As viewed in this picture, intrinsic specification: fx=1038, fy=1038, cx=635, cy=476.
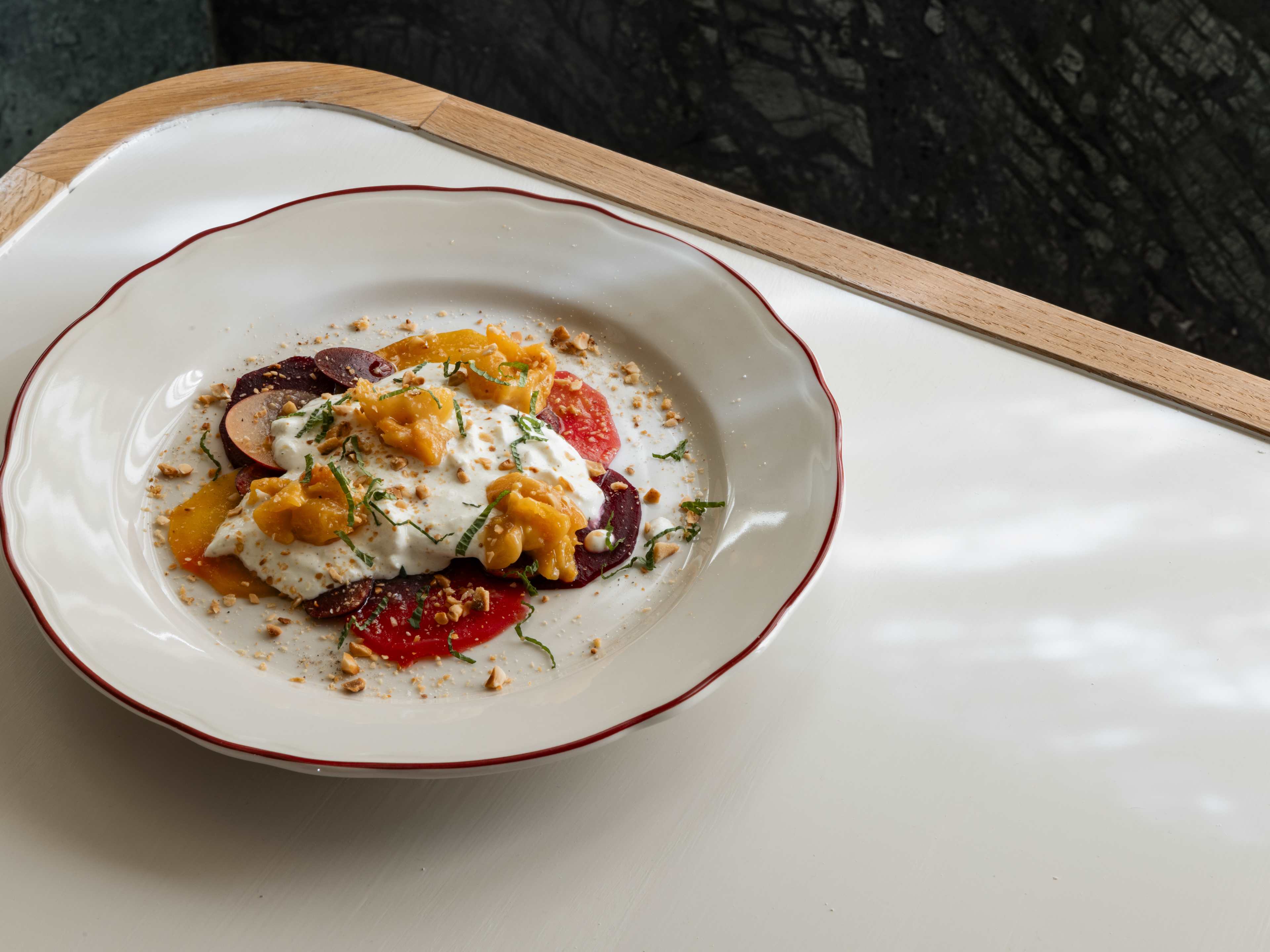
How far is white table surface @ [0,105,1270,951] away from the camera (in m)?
1.10

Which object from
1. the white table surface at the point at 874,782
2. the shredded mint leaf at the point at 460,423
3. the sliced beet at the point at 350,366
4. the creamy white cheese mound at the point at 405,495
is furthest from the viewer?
the sliced beet at the point at 350,366

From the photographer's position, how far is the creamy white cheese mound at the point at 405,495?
1.34 meters

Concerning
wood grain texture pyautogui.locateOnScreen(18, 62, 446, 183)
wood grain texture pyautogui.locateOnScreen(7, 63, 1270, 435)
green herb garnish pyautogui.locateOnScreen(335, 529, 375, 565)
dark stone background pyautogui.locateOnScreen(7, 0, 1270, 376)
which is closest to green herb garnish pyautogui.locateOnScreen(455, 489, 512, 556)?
green herb garnish pyautogui.locateOnScreen(335, 529, 375, 565)

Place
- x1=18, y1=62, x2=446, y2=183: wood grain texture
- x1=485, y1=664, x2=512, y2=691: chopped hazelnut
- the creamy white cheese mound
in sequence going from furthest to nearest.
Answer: x1=18, y1=62, x2=446, y2=183: wood grain texture → the creamy white cheese mound → x1=485, y1=664, x2=512, y2=691: chopped hazelnut

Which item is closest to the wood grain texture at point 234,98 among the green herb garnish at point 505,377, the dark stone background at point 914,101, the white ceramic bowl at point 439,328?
the white ceramic bowl at point 439,328

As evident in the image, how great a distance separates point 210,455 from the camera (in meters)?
1.49

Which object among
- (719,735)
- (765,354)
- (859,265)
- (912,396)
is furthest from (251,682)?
(859,265)

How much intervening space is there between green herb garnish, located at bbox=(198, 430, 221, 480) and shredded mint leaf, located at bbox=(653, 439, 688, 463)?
625 mm

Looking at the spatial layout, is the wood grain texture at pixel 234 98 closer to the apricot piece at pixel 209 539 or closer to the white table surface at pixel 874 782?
the white table surface at pixel 874 782

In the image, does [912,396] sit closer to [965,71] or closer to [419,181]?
[419,181]

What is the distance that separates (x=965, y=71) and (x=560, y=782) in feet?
8.78

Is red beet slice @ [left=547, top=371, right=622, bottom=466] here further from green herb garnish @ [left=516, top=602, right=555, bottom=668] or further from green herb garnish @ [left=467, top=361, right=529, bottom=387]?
green herb garnish @ [left=516, top=602, right=555, bottom=668]

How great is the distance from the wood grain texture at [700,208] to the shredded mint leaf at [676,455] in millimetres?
497

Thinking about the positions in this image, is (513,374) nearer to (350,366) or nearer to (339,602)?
(350,366)
